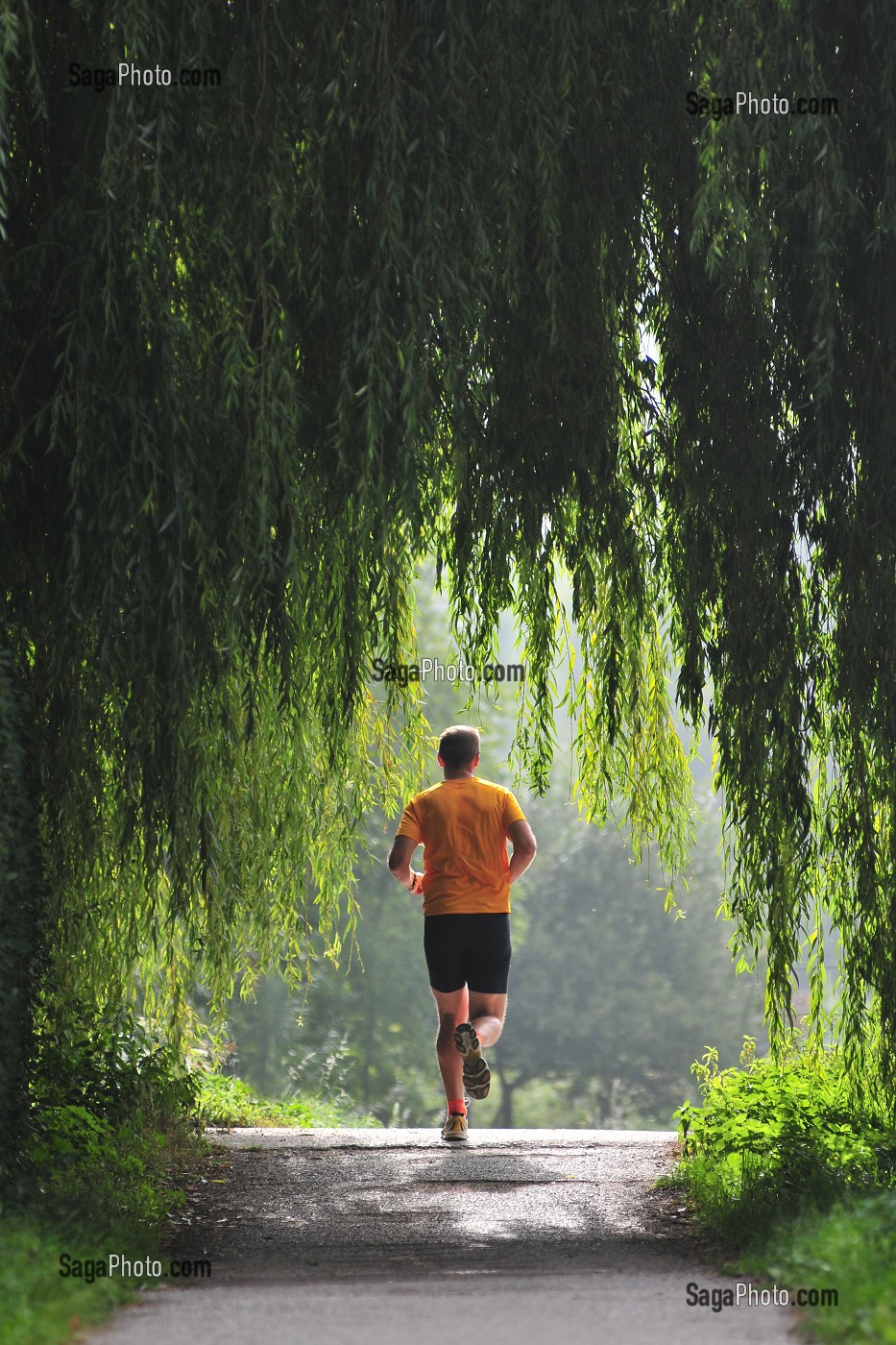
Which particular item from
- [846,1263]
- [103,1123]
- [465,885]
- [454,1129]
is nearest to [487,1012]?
[465,885]

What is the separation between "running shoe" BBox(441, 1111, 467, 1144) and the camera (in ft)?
27.6

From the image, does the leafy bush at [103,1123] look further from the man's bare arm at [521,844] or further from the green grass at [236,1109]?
the man's bare arm at [521,844]

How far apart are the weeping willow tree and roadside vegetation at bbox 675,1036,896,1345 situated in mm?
487

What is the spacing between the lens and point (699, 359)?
6.78 metres

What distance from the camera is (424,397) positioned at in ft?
19.9

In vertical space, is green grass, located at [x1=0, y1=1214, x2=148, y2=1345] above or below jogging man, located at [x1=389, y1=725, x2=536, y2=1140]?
below

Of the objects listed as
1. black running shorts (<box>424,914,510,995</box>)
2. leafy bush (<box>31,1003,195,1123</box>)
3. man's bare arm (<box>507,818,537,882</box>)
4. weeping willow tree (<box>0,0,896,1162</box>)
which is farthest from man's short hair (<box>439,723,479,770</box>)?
leafy bush (<box>31,1003,195,1123</box>)

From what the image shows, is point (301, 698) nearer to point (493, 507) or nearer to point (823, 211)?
point (493, 507)

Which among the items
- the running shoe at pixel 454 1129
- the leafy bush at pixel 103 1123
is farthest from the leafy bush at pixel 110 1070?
the running shoe at pixel 454 1129

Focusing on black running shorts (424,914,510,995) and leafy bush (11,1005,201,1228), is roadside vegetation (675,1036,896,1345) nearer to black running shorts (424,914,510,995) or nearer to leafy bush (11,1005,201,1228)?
black running shorts (424,914,510,995)

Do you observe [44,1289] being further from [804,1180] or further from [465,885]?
[465,885]

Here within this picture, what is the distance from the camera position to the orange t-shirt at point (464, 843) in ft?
25.8

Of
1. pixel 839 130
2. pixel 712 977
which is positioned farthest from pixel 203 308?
pixel 712 977

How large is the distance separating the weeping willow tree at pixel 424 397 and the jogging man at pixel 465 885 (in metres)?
1.02
